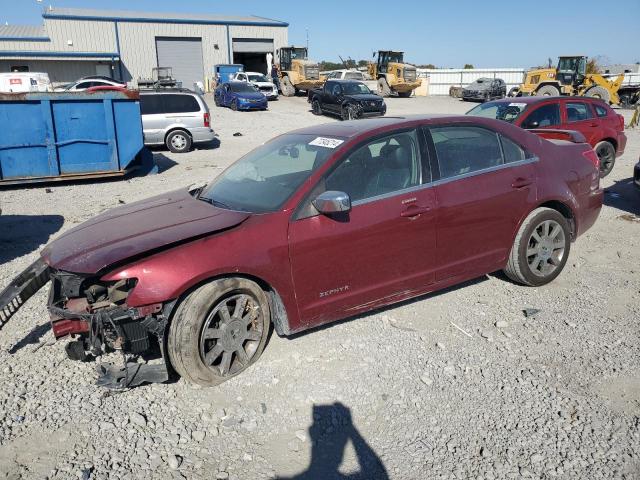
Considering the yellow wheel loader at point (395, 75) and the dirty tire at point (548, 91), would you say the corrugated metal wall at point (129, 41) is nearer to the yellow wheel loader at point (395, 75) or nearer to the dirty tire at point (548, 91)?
the yellow wheel loader at point (395, 75)

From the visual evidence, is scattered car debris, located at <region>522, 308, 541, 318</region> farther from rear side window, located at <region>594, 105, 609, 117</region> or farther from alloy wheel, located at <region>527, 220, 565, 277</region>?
rear side window, located at <region>594, 105, 609, 117</region>

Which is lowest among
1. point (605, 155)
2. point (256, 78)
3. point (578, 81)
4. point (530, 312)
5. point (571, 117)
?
point (530, 312)

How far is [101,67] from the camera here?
38062mm

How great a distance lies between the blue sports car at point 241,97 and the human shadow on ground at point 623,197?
1953 cm

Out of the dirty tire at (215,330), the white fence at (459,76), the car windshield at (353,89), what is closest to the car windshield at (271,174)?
the dirty tire at (215,330)

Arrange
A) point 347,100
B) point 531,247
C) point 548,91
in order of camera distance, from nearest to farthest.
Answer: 1. point 531,247
2. point 347,100
3. point 548,91

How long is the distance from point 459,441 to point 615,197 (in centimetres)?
746

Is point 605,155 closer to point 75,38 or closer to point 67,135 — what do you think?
point 67,135

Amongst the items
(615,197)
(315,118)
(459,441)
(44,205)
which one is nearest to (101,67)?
(315,118)

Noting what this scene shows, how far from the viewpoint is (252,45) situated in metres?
44.0

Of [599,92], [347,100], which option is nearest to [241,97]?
[347,100]

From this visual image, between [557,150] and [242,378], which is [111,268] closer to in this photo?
[242,378]

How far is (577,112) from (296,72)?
91.3ft

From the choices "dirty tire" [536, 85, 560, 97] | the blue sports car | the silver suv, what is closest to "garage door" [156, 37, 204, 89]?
the blue sports car
